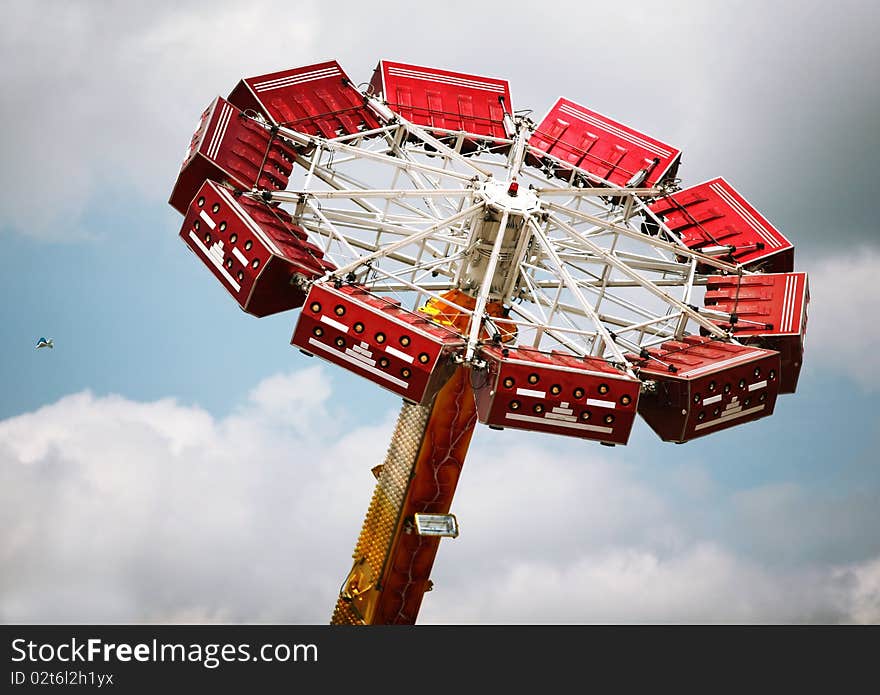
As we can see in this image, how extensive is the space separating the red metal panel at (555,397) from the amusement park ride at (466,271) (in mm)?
62

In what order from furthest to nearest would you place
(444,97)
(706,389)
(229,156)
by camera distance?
1. (444,97)
2. (229,156)
3. (706,389)

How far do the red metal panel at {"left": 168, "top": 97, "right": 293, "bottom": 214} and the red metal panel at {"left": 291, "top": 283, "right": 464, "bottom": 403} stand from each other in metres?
8.77

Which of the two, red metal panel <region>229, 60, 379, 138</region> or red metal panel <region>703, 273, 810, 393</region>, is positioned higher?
red metal panel <region>229, 60, 379, 138</region>

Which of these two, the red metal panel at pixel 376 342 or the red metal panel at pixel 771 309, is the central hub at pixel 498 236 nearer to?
the red metal panel at pixel 376 342

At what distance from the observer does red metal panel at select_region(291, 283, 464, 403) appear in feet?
117

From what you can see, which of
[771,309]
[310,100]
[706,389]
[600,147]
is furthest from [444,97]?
[706,389]

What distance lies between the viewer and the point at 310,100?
48.5m

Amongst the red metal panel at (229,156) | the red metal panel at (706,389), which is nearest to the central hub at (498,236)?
the red metal panel at (706,389)

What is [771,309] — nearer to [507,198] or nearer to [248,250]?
[507,198]

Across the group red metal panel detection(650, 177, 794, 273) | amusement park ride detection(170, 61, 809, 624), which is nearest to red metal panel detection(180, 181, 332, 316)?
amusement park ride detection(170, 61, 809, 624)

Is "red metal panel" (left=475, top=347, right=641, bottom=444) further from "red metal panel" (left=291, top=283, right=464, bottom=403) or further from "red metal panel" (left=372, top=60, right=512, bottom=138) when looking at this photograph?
"red metal panel" (left=372, top=60, right=512, bottom=138)

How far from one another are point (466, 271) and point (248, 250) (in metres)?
8.94

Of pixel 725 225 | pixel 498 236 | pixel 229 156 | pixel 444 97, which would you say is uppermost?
pixel 444 97
